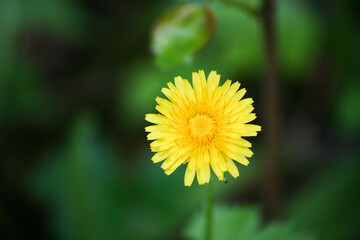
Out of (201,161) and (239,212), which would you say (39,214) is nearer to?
(239,212)

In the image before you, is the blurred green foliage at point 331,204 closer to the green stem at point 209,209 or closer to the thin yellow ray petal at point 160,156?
the green stem at point 209,209

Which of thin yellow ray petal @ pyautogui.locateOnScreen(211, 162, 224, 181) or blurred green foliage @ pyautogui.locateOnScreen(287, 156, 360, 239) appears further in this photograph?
blurred green foliage @ pyautogui.locateOnScreen(287, 156, 360, 239)

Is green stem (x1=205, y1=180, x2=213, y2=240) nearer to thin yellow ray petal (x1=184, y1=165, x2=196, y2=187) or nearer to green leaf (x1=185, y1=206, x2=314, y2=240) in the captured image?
thin yellow ray petal (x1=184, y1=165, x2=196, y2=187)

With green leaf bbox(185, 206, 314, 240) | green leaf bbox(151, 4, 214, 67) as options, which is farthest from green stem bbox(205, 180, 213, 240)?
green leaf bbox(151, 4, 214, 67)

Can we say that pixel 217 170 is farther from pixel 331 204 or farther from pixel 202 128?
pixel 331 204

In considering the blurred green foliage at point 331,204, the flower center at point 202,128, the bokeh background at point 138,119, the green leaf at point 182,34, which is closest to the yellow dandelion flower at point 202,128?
the flower center at point 202,128

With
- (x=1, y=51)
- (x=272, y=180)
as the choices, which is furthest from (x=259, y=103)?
(x=1, y=51)
